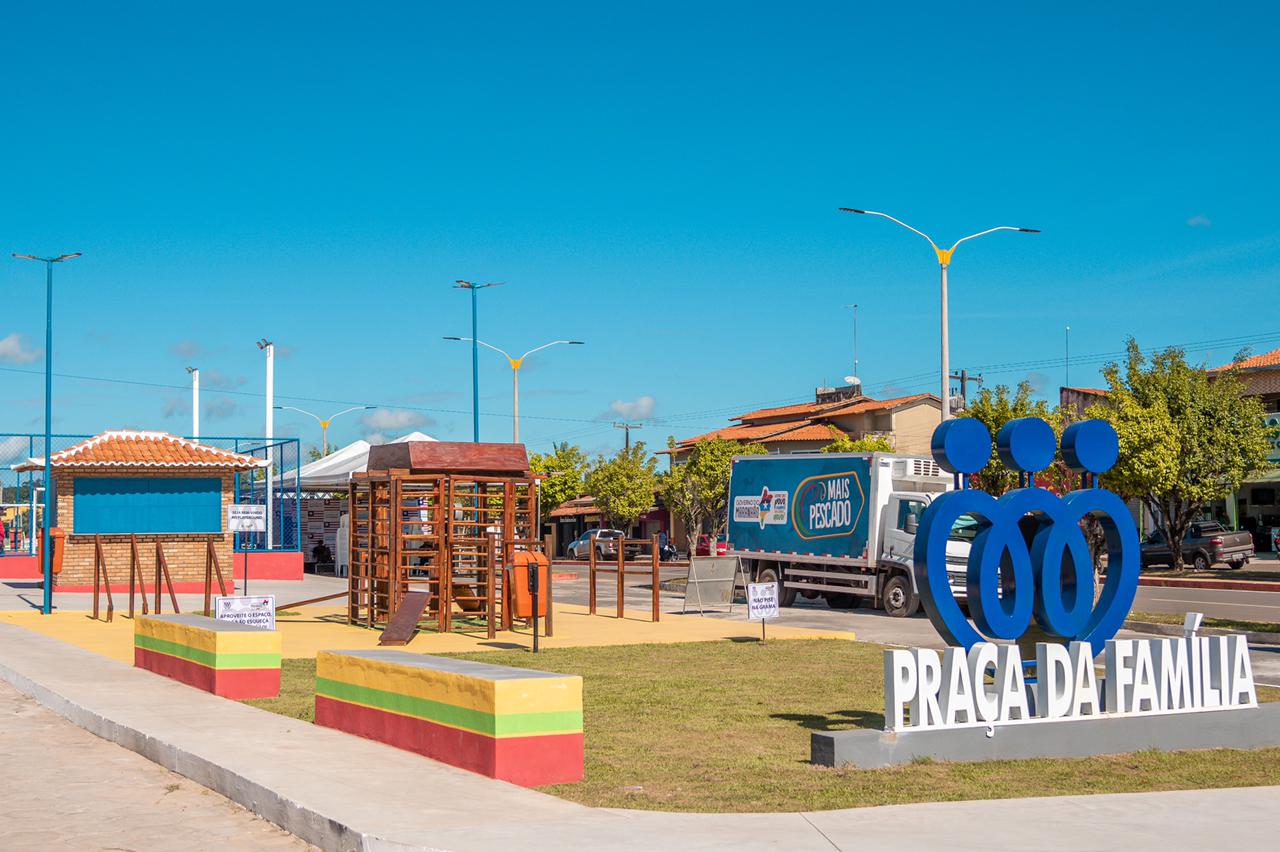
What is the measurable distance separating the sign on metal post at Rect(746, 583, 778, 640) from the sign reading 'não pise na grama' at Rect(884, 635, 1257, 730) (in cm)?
750

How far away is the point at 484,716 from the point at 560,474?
72502mm

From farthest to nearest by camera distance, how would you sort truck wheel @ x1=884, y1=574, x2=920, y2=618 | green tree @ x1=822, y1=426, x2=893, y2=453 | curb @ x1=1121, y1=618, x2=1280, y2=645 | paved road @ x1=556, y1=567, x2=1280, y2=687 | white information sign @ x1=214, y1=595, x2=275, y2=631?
green tree @ x1=822, y1=426, x2=893, y2=453
truck wheel @ x1=884, y1=574, x2=920, y2=618
curb @ x1=1121, y1=618, x2=1280, y2=645
paved road @ x1=556, y1=567, x2=1280, y2=687
white information sign @ x1=214, y1=595, x2=275, y2=631

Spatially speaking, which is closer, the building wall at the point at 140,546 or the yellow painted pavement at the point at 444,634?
the yellow painted pavement at the point at 444,634

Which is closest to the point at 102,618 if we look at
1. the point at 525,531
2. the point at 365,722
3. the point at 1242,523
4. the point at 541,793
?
the point at 525,531

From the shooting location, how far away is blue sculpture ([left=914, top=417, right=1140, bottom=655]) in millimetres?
11305

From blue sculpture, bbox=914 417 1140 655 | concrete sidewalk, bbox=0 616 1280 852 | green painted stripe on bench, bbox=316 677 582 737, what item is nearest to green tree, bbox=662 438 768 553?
blue sculpture, bbox=914 417 1140 655

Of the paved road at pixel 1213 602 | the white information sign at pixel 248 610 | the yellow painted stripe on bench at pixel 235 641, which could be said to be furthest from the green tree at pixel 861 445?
the yellow painted stripe on bench at pixel 235 641

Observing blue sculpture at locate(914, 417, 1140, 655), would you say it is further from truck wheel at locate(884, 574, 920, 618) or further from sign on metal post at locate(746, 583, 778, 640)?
truck wheel at locate(884, 574, 920, 618)

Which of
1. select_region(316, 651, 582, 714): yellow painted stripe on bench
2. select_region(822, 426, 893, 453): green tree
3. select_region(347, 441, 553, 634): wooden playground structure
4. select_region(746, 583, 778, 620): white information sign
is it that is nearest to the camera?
select_region(316, 651, 582, 714): yellow painted stripe on bench

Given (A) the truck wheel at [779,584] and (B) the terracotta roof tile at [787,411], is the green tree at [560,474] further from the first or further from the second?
(A) the truck wheel at [779,584]

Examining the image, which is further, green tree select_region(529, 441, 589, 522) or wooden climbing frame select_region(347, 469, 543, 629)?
green tree select_region(529, 441, 589, 522)

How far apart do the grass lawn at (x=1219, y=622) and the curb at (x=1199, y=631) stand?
0.26 metres

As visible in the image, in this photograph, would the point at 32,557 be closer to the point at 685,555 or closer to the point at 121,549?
the point at 121,549

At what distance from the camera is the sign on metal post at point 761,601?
19016mm
